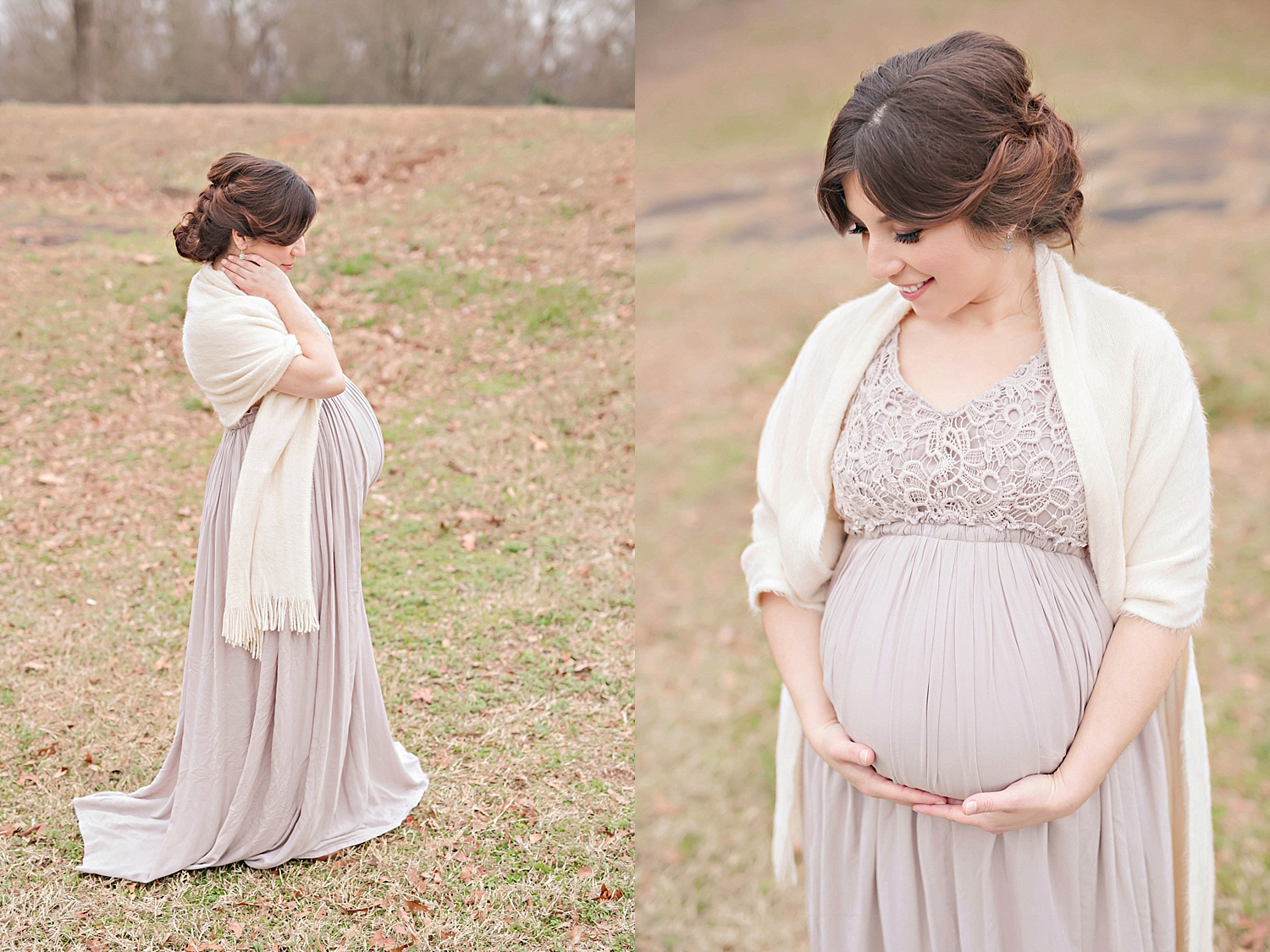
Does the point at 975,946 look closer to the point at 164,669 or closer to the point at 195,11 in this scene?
the point at 164,669

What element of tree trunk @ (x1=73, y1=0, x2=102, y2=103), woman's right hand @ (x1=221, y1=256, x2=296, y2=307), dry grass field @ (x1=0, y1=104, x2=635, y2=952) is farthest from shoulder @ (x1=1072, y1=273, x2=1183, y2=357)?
tree trunk @ (x1=73, y1=0, x2=102, y2=103)

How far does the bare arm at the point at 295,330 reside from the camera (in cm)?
245

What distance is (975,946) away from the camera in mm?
1625

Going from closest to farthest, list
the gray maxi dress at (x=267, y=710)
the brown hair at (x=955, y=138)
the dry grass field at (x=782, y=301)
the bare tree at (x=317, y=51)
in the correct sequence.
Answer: the brown hair at (x=955, y=138)
the gray maxi dress at (x=267, y=710)
the dry grass field at (x=782, y=301)
the bare tree at (x=317, y=51)

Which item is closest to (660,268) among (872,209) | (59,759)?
(59,759)

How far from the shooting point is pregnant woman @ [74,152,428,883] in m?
2.44

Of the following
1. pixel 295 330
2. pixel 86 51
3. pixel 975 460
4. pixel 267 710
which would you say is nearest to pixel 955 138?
pixel 975 460

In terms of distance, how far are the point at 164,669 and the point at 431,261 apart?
456cm

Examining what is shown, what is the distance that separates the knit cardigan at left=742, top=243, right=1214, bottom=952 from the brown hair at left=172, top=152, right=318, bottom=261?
1388 millimetres

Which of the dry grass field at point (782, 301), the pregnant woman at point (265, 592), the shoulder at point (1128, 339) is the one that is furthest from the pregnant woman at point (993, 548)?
the pregnant woman at point (265, 592)

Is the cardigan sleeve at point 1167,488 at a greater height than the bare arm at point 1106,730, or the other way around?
the cardigan sleeve at point 1167,488

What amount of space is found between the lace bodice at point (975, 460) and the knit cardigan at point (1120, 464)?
0.12ft

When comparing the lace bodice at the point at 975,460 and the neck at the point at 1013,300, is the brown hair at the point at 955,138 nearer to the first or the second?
the neck at the point at 1013,300

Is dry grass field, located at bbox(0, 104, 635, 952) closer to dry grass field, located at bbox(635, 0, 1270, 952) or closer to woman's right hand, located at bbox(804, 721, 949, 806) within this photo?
dry grass field, located at bbox(635, 0, 1270, 952)
